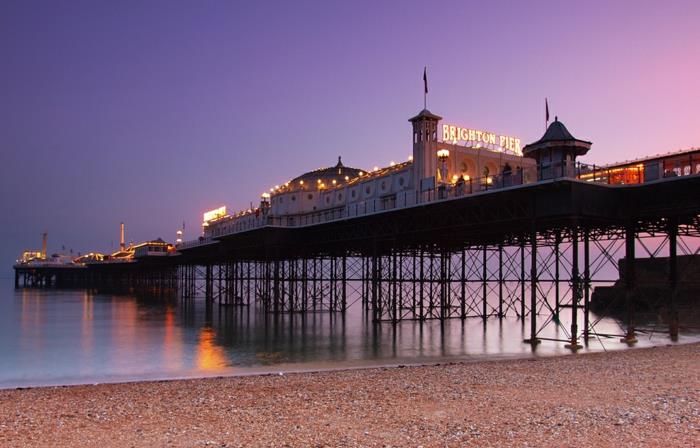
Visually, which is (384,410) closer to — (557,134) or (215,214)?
(557,134)

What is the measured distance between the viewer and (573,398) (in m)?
14.1

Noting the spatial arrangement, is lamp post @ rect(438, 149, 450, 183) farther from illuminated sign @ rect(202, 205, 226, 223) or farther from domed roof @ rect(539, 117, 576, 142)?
illuminated sign @ rect(202, 205, 226, 223)

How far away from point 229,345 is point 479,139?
70.0 ft

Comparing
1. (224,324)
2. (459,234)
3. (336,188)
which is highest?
(336,188)

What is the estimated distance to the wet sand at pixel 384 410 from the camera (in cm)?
1091

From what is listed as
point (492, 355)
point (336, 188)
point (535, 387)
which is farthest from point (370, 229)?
point (535, 387)

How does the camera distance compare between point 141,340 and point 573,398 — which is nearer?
point 573,398

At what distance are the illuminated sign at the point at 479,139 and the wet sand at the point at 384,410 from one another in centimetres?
2281

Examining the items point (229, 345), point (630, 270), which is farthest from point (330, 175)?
point (630, 270)

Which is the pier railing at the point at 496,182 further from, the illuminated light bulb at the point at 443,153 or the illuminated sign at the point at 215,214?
the illuminated sign at the point at 215,214

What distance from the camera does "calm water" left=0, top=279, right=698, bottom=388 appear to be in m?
25.1

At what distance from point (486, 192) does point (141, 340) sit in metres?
22.1

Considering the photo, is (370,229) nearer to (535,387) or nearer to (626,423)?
(535,387)

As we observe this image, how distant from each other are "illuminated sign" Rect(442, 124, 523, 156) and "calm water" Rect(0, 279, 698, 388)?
42.1 feet
